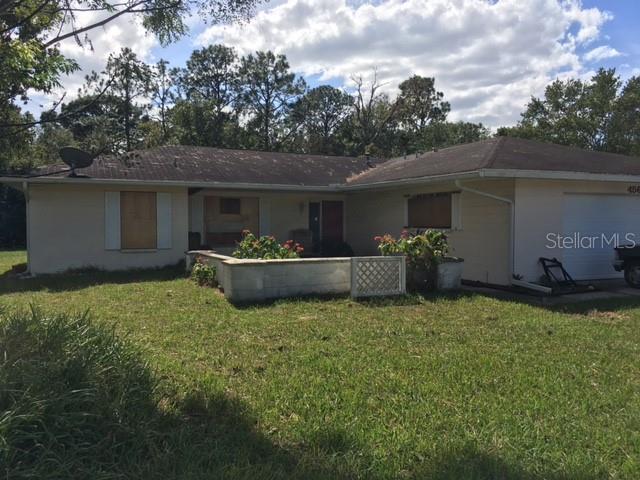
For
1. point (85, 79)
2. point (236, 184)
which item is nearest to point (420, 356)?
point (85, 79)

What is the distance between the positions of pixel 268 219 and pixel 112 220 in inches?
197

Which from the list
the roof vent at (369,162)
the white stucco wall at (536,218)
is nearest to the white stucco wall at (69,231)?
the roof vent at (369,162)

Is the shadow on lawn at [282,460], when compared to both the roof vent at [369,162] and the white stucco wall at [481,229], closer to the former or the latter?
→ the white stucco wall at [481,229]

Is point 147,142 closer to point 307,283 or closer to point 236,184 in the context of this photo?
point 307,283

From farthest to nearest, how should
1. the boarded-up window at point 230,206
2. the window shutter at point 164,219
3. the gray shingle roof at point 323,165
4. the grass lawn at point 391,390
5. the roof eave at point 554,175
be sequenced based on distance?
the boarded-up window at point 230,206 < the window shutter at point 164,219 < the gray shingle roof at point 323,165 < the roof eave at point 554,175 < the grass lawn at point 391,390

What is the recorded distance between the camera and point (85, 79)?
469 cm

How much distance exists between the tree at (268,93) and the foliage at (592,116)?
18168 mm

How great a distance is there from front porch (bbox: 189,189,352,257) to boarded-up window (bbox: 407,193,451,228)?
331 centimetres

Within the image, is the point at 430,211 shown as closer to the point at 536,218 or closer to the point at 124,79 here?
the point at 536,218

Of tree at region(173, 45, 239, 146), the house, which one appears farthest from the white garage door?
tree at region(173, 45, 239, 146)

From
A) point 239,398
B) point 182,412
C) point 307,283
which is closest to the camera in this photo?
point 182,412

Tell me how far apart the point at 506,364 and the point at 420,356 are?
0.88 metres

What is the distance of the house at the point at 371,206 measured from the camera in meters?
10.5

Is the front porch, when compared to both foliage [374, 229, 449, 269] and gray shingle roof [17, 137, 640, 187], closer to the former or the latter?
gray shingle roof [17, 137, 640, 187]
